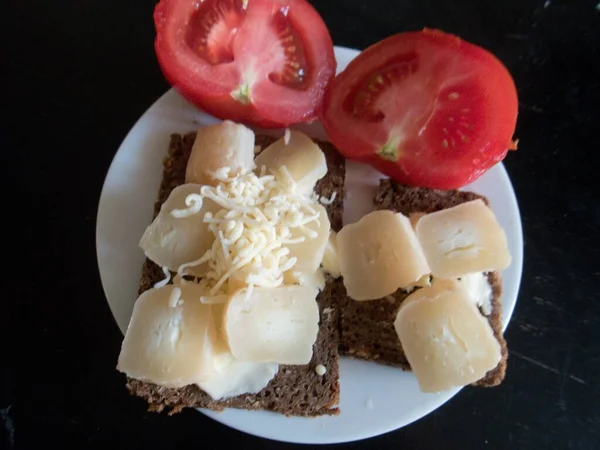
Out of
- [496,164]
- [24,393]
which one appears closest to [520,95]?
[496,164]

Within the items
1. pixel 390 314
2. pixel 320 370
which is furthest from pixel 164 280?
pixel 390 314

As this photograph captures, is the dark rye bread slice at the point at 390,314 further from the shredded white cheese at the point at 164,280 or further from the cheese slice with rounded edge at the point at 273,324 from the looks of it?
the shredded white cheese at the point at 164,280

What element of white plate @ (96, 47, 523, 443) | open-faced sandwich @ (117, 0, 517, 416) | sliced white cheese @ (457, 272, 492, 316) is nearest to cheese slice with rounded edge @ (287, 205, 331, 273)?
open-faced sandwich @ (117, 0, 517, 416)

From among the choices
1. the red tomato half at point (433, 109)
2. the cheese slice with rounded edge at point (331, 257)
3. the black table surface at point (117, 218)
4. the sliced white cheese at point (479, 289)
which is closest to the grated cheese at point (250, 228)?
the cheese slice with rounded edge at point (331, 257)

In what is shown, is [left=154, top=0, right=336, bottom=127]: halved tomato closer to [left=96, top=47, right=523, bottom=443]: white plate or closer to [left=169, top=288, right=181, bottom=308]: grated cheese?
[left=96, top=47, right=523, bottom=443]: white plate

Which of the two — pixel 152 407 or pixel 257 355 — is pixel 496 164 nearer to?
pixel 257 355
